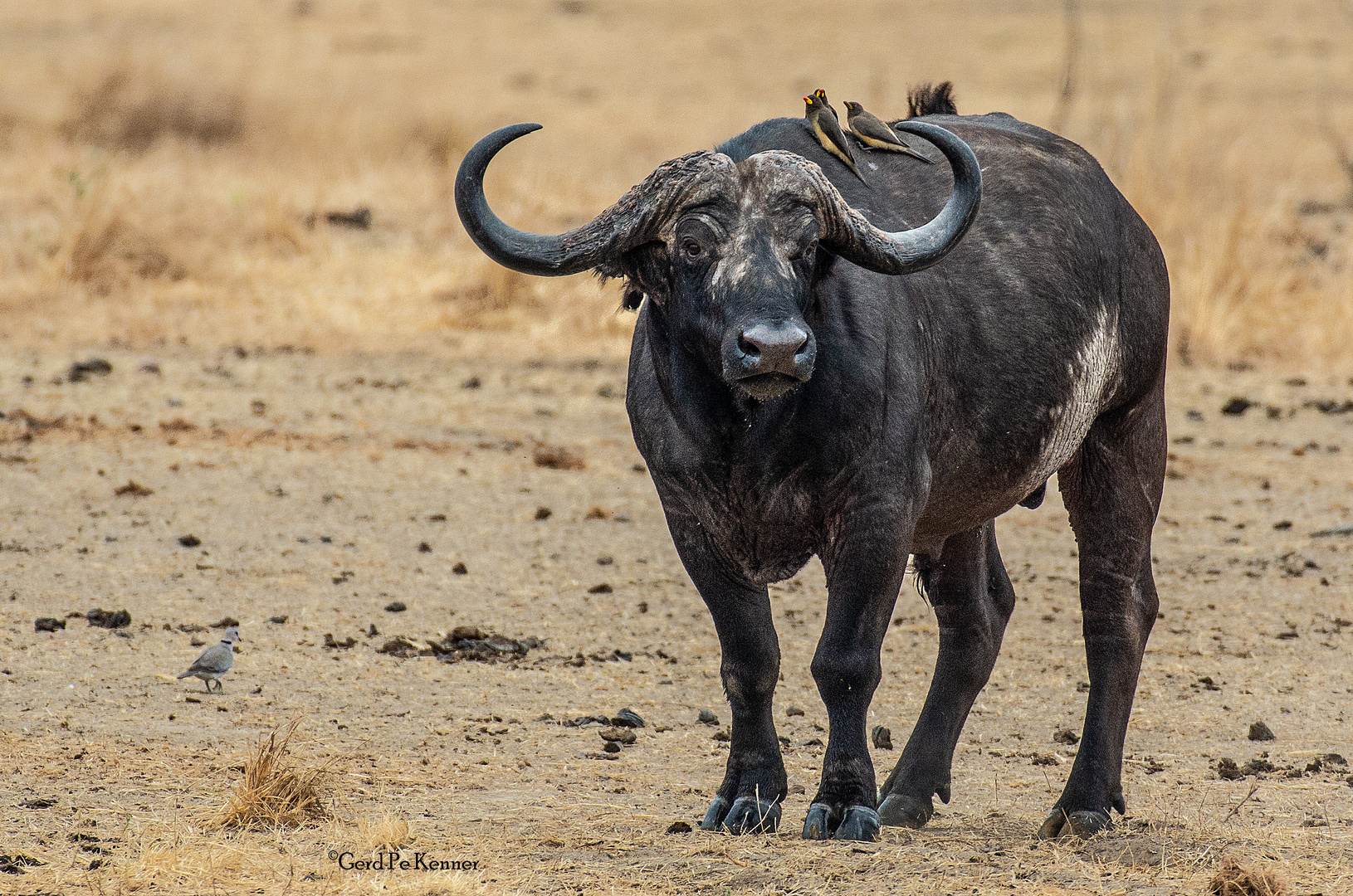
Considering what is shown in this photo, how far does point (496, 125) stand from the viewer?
74.0ft

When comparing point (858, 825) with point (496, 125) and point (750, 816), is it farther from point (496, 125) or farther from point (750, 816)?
point (496, 125)

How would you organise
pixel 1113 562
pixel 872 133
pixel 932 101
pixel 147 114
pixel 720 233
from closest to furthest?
pixel 720 233 < pixel 872 133 < pixel 1113 562 < pixel 932 101 < pixel 147 114

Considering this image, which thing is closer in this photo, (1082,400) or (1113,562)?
(1082,400)

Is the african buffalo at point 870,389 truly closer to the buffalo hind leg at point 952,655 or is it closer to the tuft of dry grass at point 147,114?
the buffalo hind leg at point 952,655

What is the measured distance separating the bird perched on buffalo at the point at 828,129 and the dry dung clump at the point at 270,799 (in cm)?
227

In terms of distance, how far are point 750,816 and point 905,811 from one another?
740mm

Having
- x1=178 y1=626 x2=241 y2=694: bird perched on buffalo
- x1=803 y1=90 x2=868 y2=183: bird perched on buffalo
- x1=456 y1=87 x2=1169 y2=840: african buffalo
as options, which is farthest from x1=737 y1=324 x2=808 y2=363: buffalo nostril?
x1=178 y1=626 x2=241 y2=694: bird perched on buffalo

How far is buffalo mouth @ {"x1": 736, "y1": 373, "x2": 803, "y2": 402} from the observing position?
414 cm

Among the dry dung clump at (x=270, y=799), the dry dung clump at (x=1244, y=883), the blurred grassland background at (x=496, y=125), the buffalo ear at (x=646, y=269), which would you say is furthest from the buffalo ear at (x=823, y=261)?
the dry dung clump at (x=270, y=799)

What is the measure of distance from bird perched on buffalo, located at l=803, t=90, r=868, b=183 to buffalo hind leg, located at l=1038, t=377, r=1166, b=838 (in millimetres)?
1367

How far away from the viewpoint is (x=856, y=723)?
180 inches

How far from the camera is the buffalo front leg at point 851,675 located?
455 centimetres

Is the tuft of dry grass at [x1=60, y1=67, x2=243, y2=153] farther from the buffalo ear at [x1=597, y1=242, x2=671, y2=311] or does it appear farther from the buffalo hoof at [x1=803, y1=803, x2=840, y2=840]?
the buffalo hoof at [x1=803, y1=803, x2=840, y2=840]

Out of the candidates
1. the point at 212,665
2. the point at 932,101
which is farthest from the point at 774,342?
the point at 212,665
